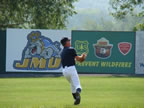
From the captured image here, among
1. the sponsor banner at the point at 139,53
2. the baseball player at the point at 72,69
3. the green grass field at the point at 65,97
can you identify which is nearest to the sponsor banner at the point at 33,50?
the sponsor banner at the point at 139,53

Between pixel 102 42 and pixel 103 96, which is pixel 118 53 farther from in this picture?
pixel 103 96

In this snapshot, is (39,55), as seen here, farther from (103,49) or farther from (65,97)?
(65,97)

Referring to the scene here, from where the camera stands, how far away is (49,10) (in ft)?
147

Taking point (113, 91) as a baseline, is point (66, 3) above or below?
above

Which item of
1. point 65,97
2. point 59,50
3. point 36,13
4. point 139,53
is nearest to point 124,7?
point 36,13

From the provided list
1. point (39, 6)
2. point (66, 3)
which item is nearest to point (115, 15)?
point (66, 3)

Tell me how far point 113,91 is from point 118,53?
9532mm

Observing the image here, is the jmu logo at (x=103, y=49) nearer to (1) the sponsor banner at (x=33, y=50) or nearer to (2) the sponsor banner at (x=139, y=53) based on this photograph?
(2) the sponsor banner at (x=139, y=53)

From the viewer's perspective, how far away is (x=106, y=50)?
2680 centimetres

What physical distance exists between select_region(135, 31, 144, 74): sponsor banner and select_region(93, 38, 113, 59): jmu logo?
1475 mm

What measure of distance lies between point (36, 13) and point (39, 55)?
18260 millimetres

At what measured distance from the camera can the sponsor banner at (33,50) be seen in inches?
1041

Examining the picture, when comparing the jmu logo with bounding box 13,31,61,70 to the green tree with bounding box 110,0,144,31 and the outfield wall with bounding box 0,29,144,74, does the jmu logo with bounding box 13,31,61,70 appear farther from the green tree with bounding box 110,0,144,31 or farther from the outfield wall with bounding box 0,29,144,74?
the green tree with bounding box 110,0,144,31

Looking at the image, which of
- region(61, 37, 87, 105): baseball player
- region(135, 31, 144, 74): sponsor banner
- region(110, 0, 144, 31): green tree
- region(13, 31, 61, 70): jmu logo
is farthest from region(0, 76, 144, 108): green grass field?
region(110, 0, 144, 31): green tree
